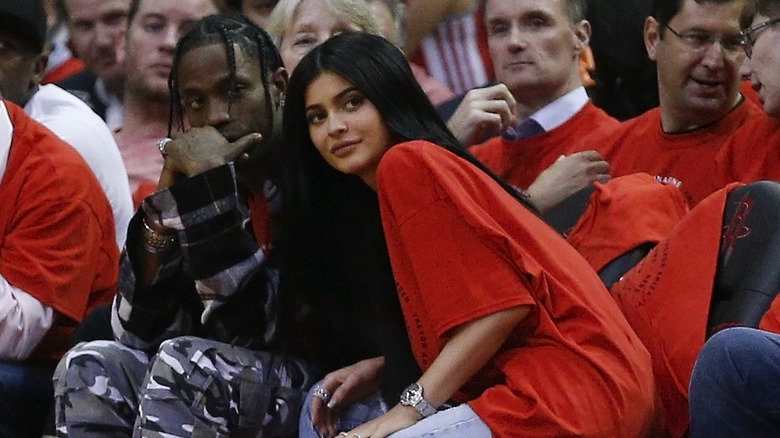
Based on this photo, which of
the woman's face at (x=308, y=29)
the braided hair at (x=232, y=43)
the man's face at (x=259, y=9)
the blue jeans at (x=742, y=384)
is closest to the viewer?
the blue jeans at (x=742, y=384)

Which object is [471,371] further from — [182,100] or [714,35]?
[714,35]

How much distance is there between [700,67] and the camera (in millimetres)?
3436

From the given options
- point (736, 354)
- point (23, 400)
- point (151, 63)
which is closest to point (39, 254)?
point (23, 400)

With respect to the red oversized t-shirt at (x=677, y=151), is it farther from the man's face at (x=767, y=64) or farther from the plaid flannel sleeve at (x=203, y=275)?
the plaid flannel sleeve at (x=203, y=275)

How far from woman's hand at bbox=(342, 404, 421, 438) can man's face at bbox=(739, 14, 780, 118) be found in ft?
3.39

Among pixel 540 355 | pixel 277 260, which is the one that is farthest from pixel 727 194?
pixel 277 260

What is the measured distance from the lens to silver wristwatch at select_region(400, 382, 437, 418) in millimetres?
2490

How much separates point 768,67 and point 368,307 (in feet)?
3.03

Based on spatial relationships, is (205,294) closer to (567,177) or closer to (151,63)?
(567,177)

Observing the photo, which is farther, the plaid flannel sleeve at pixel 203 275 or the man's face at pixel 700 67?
the man's face at pixel 700 67

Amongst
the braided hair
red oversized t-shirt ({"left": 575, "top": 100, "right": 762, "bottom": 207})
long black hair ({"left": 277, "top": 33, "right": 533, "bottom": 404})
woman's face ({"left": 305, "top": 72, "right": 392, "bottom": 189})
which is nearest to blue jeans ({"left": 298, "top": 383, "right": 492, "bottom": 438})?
long black hair ({"left": 277, "top": 33, "right": 533, "bottom": 404})

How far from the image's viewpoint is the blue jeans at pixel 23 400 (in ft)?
10.8

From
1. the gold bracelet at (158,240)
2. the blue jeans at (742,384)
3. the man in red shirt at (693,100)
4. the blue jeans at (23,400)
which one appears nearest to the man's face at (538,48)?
the man in red shirt at (693,100)

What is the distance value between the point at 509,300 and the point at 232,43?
3.27ft
